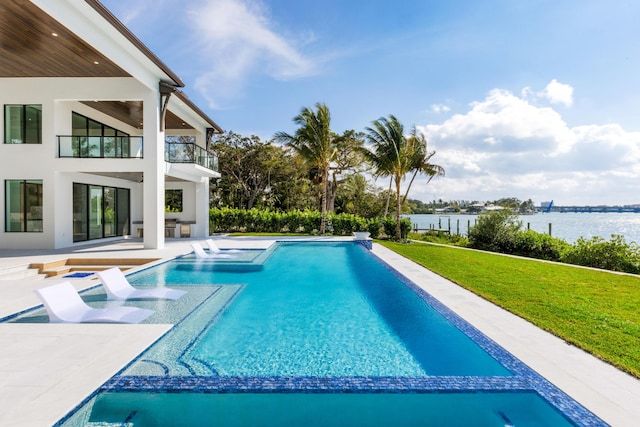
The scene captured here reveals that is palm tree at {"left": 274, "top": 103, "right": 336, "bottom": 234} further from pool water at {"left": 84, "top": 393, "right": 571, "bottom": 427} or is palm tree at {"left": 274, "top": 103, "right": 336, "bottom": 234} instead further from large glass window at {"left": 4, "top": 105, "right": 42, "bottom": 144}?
pool water at {"left": 84, "top": 393, "right": 571, "bottom": 427}

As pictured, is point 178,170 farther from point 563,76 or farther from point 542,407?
point 563,76

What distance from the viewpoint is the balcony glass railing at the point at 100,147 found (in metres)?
12.3

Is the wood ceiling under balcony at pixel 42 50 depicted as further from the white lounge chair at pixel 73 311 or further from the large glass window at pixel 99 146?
the white lounge chair at pixel 73 311

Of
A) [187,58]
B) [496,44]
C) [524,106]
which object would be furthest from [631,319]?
[187,58]

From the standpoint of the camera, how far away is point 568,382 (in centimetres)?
338

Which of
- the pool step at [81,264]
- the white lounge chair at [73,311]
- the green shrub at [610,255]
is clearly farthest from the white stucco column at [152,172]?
the green shrub at [610,255]

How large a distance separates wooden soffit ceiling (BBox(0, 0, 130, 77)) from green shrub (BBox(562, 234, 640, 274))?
1622cm

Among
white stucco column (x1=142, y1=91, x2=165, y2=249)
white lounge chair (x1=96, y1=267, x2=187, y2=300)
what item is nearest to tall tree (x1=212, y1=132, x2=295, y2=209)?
white stucco column (x1=142, y1=91, x2=165, y2=249)

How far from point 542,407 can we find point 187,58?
18.6m

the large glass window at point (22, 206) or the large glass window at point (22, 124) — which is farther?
the large glass window at point (22, 124)

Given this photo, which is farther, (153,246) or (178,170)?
(178,170)

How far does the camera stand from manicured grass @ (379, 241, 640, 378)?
14.5 ft

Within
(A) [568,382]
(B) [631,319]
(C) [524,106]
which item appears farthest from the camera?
(C) [524,106]

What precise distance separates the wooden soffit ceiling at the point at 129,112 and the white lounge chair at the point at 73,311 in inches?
395
